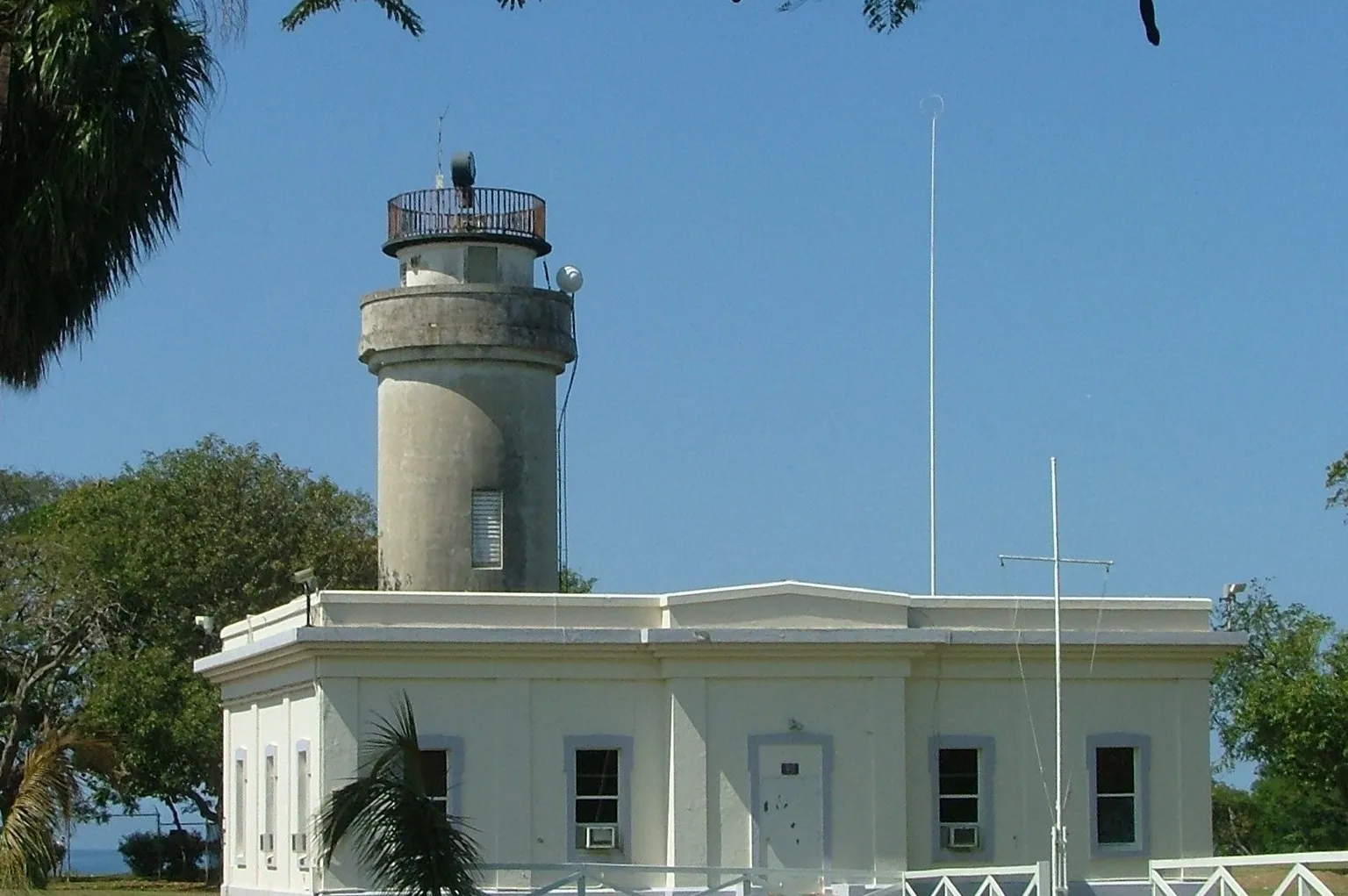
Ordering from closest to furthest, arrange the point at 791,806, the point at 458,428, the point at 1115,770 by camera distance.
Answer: the point at 791,806
the point at 1115,770
the point at 458,428

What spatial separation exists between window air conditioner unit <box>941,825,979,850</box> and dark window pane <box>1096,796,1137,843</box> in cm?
180

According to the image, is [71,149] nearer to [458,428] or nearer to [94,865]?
[458,428]

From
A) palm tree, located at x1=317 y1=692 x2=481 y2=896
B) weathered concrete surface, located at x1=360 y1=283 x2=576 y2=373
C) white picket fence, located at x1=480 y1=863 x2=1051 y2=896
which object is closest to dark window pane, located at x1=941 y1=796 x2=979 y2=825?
white picket fence, located at x1=480 y1=863 x2=1051 y2=896

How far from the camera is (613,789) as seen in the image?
29812mm

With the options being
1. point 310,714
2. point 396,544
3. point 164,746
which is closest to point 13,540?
point 164,746

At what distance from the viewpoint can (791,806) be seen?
29.8 metres

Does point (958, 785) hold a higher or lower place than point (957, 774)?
lower

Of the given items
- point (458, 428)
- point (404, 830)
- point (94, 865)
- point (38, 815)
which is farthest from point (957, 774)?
point (94, 865)

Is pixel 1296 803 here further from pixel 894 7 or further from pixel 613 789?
pixel 894 7

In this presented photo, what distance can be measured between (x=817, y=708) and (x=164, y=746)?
67.0 ft

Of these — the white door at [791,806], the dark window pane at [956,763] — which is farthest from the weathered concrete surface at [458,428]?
the dark window pane at [956,763]

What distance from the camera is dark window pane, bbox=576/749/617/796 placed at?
97.7 feet

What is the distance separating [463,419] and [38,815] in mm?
20270

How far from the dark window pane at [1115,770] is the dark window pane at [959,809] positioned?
5.89 feet
